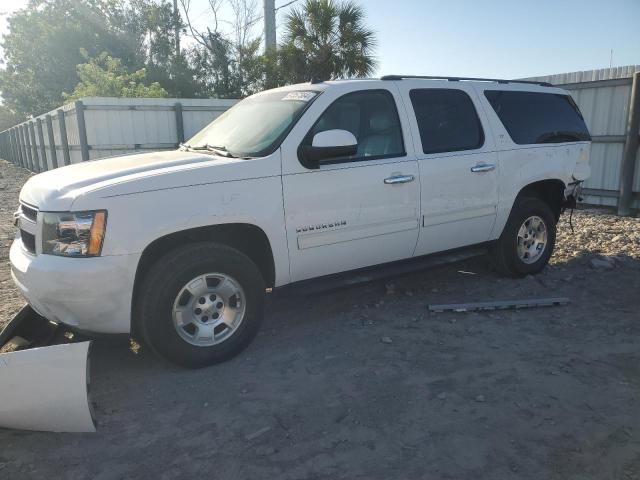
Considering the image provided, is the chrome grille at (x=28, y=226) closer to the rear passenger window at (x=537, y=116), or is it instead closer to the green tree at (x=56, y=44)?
the rear passenger window at (x=537, y=116)

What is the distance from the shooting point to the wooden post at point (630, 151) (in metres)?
8.99

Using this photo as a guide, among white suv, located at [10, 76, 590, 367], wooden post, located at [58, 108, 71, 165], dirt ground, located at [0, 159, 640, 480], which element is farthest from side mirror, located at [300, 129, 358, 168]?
wooden post, located at [58, 108, 71, 165]

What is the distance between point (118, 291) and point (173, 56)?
98.1ft

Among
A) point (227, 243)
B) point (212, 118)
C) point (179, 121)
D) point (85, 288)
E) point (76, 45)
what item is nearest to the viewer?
point (85, 288)

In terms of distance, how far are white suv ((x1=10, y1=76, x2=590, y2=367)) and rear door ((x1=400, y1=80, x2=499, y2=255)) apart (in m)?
0.01

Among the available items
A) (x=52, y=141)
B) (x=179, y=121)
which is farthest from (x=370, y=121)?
(x=52, y=141)

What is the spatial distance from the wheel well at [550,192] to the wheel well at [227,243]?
3069 mm

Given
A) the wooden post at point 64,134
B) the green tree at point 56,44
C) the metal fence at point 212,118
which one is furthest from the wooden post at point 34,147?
the wooden post at point 64,134

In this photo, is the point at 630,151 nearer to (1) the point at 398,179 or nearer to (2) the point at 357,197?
(1) the point at 398,179

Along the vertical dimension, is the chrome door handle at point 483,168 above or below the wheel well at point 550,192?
above

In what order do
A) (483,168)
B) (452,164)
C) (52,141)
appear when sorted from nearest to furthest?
1. (452,164)
2. (483,168)
3. (52,141)

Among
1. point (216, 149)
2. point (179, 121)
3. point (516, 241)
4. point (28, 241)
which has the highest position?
point (179, 121)

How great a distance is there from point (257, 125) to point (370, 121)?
3.13ft

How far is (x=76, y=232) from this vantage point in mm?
3293
